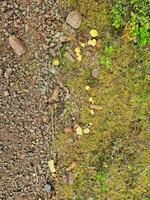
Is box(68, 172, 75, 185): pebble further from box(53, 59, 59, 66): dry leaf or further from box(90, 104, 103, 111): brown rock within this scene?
box(53, 59, 59, 66): dry leaf

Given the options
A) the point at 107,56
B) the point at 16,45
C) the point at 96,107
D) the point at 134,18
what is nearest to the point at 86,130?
the point at 96,107

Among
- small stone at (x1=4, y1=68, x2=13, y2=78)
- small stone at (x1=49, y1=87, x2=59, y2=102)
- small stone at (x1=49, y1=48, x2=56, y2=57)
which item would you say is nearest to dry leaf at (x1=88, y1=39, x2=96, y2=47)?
small stone at (x1=49, y1=48, x2=56, y2=57)

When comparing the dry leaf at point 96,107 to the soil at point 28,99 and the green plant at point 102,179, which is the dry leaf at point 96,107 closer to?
the soil at point 28,99

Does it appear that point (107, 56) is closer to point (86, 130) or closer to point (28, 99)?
point (86, 130)

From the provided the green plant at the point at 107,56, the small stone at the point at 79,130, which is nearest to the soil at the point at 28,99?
the small stone at the point at 79,130

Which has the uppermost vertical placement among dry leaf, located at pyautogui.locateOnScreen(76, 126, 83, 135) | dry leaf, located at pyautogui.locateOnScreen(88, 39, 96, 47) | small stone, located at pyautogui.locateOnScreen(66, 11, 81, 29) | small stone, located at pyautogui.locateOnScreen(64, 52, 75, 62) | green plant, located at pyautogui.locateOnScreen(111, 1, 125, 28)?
green plant, located at pyautogui.locateOnScreen(111, 1, 125, 28)

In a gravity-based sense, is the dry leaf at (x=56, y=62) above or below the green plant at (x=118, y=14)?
below

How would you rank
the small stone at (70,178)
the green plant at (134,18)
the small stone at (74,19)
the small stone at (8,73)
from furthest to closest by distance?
the small stone at (70,178) → the small stone at (8,73) → the small stone at (74,19) → the green plant at (134,18)
